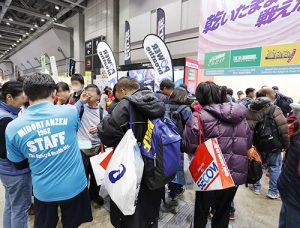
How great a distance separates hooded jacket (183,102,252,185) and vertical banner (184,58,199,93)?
15.3 feet

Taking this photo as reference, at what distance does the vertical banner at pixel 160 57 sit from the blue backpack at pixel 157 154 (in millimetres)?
3631

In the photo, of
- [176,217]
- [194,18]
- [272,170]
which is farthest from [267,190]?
[194,18]

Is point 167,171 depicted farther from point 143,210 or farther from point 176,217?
point 176,217

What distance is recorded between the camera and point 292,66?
4.11 metres

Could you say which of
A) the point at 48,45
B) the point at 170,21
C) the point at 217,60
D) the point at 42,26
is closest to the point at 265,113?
the point at 217,60

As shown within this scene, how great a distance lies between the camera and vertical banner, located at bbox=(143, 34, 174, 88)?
15.6ft

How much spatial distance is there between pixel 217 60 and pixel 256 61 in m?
1.06

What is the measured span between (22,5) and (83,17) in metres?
3.54

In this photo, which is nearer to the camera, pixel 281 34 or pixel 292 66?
pixel 292 66

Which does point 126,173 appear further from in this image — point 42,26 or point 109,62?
point 42,26

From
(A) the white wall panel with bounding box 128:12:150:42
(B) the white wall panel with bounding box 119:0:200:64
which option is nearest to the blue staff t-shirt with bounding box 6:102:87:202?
(B) the white wall panel with bounding box 119:0:200:64

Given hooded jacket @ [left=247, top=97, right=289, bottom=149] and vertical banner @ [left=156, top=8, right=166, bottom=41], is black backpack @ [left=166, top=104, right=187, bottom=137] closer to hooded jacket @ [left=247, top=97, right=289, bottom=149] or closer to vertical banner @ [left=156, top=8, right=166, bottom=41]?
hooded jacket @ [left=247, top=97, right=289, bottom=149]

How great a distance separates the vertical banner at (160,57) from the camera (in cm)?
476

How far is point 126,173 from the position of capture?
3.67ft
